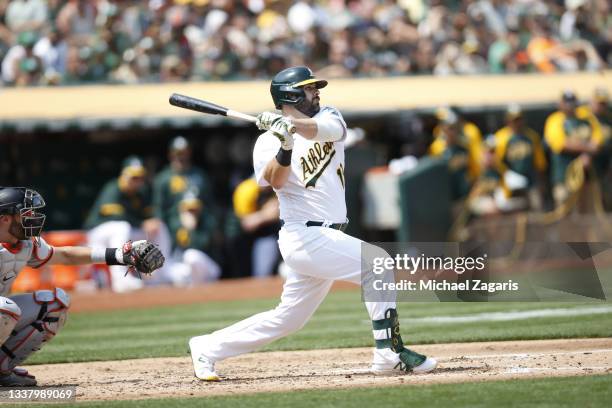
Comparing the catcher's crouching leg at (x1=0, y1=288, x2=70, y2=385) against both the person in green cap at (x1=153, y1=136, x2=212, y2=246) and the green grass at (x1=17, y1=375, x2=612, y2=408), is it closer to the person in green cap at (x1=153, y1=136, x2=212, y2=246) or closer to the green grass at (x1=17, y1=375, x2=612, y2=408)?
the green grass at (x1=17, y1=375, x2=612, y2=408)

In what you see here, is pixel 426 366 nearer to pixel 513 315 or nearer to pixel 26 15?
pixel 513 315

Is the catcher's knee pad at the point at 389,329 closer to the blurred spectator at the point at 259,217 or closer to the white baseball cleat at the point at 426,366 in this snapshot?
the white baseball cleat at the point at 426,366

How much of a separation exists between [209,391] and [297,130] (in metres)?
1.54

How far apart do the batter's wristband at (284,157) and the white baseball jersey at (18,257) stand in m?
1.54

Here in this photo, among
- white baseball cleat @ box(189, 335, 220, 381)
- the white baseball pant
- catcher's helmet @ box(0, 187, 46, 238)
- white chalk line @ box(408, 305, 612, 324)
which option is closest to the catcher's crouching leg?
catcher's helmet @ box(0, 187, 46, 238)

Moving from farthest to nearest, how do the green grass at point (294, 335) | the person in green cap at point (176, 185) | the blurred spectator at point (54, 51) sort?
the blurred spectator at point (54, 51) → the person in green cap at point (176, 185) → the green grass at point (294, 335)

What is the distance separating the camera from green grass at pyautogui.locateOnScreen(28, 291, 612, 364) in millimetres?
8500

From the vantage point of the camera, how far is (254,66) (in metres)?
15.2

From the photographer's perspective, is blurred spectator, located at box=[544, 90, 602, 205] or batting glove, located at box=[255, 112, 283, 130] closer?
batting glove, located at box=[255, 112, 283, 130]

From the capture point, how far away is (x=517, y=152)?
14.3m

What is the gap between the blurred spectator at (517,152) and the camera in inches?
561

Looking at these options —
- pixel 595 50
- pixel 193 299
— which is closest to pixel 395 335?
pixel 193 299

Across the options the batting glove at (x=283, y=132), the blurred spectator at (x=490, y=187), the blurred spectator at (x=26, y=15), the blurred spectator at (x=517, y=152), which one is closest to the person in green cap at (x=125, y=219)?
the blurred spectator at (x=26, y=15)

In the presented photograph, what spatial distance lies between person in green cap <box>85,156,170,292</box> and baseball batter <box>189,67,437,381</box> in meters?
7.10
